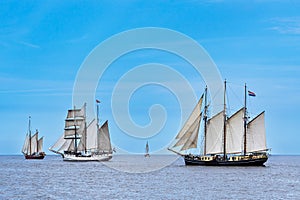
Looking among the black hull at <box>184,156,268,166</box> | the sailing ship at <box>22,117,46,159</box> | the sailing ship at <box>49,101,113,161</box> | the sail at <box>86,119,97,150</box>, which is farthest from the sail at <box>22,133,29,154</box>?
the black hull at <box>184,156,268,166</box>

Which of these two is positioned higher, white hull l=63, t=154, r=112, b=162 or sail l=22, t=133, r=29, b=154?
sail l=22, t=133, r=29, b=154

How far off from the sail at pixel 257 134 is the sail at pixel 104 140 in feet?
147

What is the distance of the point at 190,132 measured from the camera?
99.6 meters

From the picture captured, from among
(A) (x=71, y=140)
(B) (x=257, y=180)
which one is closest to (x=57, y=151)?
(A) (x=71, y=140)

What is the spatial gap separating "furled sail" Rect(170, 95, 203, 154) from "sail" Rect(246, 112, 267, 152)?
8.93 meters

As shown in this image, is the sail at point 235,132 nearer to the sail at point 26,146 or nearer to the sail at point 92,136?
the sail at point 92,136

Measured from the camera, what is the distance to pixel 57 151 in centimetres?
16438

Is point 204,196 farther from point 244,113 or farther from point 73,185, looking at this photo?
point 244,113

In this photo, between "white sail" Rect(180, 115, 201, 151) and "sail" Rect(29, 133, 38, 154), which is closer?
"white sail" Rect(180, 115, 201, 151)

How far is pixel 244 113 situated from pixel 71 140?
222 feet

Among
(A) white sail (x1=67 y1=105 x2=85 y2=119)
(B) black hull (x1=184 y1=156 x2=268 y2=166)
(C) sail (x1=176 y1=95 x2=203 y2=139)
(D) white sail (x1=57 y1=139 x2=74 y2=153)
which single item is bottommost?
(B) black hull (x1=184 y1=156 x2=268 y2=166)

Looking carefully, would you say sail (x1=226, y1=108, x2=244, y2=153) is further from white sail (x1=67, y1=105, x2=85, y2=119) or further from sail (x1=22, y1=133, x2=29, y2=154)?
sail (x1=22, y1=133, x2=29, y2=154)

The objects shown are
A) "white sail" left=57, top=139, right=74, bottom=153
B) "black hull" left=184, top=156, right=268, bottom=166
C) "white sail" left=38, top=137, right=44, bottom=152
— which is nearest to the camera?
"black hull" left=184, top=156, right=268, bottom=166

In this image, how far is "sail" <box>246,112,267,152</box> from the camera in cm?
10038
